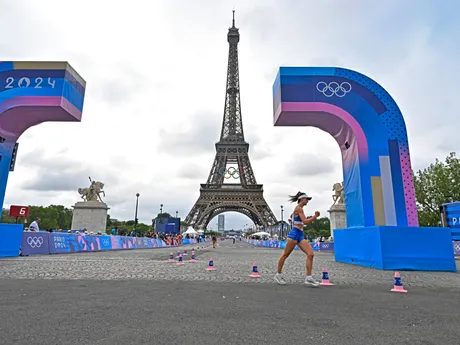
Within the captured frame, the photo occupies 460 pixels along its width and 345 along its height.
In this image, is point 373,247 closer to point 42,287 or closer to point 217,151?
point 42,287

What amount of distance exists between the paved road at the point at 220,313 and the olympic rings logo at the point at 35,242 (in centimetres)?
966

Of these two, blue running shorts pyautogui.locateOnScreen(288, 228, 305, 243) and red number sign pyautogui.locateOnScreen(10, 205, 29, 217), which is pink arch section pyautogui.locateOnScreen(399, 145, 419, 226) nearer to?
blue running shorts pyautogui.locateOnScreen(288, 228, 305, 243)

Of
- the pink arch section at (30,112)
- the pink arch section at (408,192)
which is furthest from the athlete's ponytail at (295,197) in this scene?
the pink arch section at (30,112)

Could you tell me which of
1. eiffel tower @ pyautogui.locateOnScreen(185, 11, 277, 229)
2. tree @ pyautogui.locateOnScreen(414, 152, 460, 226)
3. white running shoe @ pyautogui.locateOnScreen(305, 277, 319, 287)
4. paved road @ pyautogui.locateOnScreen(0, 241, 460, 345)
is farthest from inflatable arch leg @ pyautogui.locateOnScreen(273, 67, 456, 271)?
eiffel tower @ pyautogui.locateOnScreen(185, 11, 277, 229)

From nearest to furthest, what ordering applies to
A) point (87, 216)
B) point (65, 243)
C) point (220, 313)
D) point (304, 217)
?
point (220, 313) → point (304, 217) → point (65, 243) → point (87, 216)

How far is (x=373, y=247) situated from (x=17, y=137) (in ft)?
45.6

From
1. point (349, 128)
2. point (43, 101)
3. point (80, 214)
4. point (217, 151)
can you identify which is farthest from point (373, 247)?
point (217, 151)

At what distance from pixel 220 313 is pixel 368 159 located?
27.3ft

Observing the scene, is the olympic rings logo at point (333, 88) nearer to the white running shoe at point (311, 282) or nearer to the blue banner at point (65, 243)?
the white running shoe at point (311, 282)

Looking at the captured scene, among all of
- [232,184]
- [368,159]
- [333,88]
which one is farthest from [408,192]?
[232,184]

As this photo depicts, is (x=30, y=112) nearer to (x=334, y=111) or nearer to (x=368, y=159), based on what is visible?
(x=334, y=111)

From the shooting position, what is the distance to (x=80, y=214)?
25.8 metres

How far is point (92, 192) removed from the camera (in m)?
26.5

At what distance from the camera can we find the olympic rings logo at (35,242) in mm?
14148
